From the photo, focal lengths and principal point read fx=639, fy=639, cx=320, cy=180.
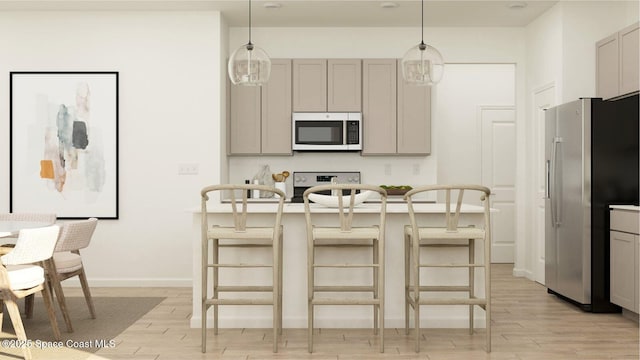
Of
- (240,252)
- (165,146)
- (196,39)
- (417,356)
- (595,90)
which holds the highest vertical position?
(196,39)

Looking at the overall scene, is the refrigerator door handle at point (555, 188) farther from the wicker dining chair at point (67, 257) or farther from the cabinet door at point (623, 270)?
the wicker dining chair at point (67, 257)

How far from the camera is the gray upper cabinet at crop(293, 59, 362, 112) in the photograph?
6457 mm

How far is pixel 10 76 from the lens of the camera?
6.18 meters

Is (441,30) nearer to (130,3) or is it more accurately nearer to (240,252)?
(130,3)

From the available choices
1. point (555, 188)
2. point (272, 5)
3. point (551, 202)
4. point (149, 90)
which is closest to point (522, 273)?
point (551, 202)

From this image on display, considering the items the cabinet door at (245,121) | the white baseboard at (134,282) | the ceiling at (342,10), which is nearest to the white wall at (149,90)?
the white baseboard at (134,282)

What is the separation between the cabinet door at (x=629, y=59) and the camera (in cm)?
491

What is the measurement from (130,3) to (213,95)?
1120mm

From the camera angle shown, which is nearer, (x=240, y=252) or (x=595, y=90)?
(x=240, y=252)

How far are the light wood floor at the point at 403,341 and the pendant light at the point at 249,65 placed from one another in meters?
1.74

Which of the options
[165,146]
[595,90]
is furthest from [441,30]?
[165,146]

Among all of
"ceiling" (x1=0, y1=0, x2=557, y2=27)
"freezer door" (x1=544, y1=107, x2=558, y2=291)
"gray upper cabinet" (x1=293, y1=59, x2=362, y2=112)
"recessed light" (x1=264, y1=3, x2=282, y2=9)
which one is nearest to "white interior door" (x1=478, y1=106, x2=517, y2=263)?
"ceiling" (x1=0, y1=0, x2=557, y2=27)

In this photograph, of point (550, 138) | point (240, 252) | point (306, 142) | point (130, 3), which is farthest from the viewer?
point (306, 142)

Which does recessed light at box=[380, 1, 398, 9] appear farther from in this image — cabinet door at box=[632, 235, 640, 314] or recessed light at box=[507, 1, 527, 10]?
cabinet door at box=[632, 235, 640, 314]
